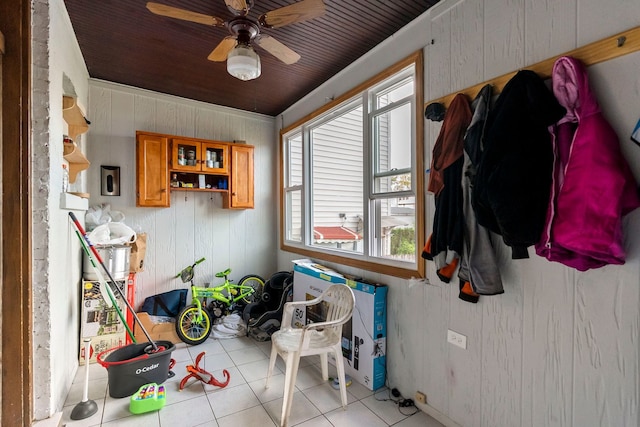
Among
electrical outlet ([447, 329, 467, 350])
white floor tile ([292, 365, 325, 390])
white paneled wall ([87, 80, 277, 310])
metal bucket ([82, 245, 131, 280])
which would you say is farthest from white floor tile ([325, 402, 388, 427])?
white paneled wall ([87, 80, 277, 310])

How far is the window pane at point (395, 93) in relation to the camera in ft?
8.40

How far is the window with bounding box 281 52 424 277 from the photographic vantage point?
7.90 ft

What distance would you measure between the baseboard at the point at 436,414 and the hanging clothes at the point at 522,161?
127cm

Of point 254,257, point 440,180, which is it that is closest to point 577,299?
point 440,180

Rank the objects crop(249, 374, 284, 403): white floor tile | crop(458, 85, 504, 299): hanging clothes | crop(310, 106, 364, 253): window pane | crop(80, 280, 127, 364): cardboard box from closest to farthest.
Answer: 1. crop(458, 85, 504, 299): hanging clothes
2. crop(249, 374, 284, 403): white floor tile
3. crop(80, 280, 127, 364): cardboard box
4. crop(310, 106, 364, 253): window pane

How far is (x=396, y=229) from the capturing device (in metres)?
2.67

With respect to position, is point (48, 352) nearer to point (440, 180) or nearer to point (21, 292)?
point (21, 292)

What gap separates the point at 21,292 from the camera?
5.36 feet

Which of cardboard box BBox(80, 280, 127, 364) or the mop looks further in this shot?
cardboard box BBox(80, 280, 127, 364)

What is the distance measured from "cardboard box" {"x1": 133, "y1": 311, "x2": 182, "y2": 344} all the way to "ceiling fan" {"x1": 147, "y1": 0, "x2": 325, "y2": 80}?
276 cm

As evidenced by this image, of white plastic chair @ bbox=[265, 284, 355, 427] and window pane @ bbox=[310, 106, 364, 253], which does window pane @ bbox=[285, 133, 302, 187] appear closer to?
window pane @ bbox=[310, 106, 364, 253]

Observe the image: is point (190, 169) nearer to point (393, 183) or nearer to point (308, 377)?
point (393, 183)

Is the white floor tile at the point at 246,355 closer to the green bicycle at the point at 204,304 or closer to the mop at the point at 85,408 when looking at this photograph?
the green bicycle at the point at 204,304

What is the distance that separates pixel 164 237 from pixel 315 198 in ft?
6.41
